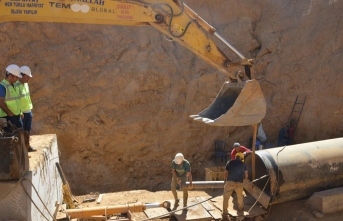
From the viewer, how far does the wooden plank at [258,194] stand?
336 inches

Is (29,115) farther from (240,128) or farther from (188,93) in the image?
(240,128)

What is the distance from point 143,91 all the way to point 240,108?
709 centimetres

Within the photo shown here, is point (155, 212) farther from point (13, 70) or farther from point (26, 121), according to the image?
point (13, 70)

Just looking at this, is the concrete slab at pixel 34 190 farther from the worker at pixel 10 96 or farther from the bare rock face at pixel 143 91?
the bare rock face at pixel 143 91

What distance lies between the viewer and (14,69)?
21.5 feet

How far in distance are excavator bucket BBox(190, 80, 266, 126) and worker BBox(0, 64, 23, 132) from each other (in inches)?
127

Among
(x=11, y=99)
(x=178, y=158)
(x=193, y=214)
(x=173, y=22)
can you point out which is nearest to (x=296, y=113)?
(x=178, y=158)

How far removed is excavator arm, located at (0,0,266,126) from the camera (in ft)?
21.4

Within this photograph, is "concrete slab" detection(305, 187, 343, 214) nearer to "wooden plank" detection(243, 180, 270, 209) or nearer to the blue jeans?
"wooden plank" detection(243, 180, 270, 209)

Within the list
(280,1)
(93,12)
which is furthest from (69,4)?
(280,1)

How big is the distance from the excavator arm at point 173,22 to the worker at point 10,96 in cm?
86

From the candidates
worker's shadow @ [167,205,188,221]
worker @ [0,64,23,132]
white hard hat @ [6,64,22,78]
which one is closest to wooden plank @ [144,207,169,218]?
worker's shadow @ [167,205,188,221]

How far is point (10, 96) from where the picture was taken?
664 cm

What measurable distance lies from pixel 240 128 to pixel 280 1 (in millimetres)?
5446
